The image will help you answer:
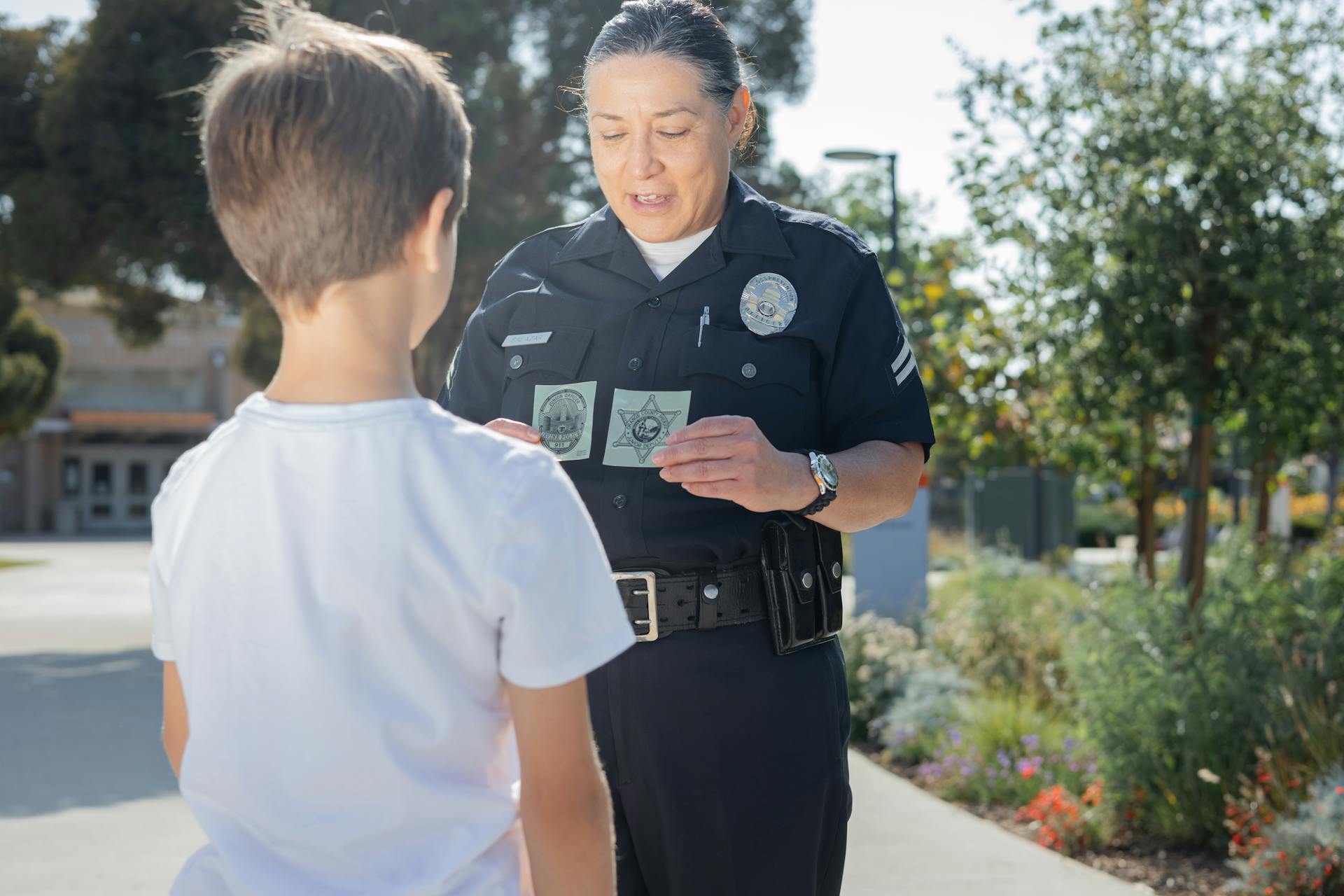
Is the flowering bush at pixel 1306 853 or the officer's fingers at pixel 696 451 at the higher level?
the officer's fingers at pixel 696 451

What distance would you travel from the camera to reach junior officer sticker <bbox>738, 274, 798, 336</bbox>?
213 centimetres

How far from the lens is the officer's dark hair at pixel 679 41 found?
216 cm

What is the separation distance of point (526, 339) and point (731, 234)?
0.39 meters

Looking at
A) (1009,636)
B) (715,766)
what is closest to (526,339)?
(715,766)

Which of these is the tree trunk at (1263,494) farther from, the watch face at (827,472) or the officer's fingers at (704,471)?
the officer's fingers at (704,471)

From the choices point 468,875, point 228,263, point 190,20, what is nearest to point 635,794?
point 468,875

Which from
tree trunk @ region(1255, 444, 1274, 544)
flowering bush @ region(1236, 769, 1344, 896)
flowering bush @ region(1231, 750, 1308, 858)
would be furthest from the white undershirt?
tree trunk @ region(1255, 444, 1274, 544)

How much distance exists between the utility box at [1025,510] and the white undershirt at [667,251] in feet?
54.3

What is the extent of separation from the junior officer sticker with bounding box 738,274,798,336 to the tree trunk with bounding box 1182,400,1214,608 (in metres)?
4.36

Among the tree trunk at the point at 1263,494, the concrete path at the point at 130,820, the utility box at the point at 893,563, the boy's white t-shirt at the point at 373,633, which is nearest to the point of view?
the boy's white t-shirt at the point at 373,633

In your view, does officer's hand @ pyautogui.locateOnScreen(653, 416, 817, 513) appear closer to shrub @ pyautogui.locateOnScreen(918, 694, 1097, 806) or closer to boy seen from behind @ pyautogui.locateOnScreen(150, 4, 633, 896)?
boy seen from behind @ pyautogui.locateOnScreen(150, 4, 633, 896)

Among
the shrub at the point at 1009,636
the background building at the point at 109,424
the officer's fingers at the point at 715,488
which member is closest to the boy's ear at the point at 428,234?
the officer's fingers at the point at 715,488

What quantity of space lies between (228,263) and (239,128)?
36.3 ft

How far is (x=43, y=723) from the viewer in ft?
23.6
